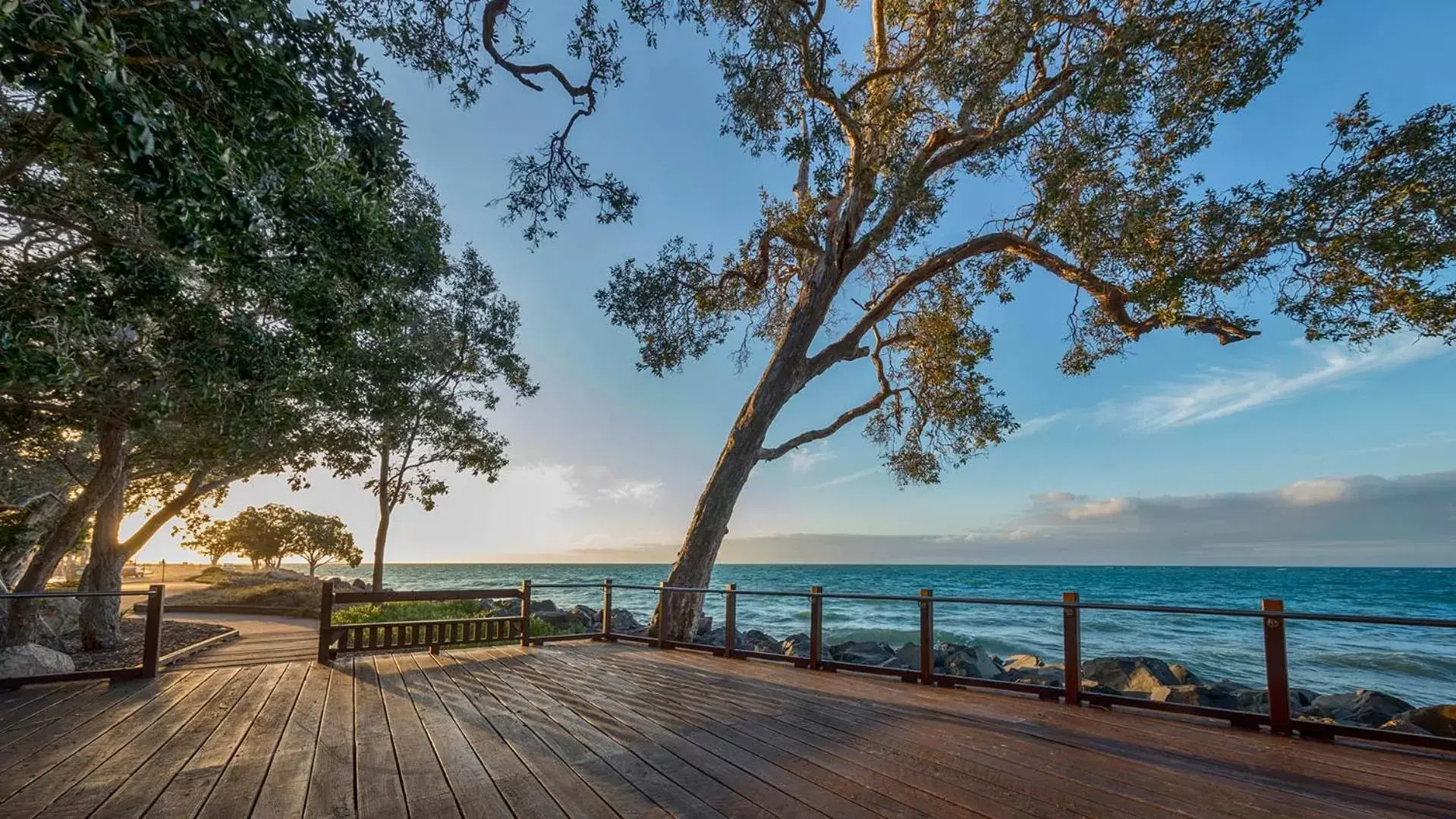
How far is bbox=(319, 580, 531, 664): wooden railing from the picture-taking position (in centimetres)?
631

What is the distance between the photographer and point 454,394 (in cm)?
1384

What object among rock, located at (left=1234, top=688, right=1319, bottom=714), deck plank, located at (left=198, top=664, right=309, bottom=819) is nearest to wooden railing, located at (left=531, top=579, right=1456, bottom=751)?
deck plank, located at (left=198, top=664, right=309, bottom=819)

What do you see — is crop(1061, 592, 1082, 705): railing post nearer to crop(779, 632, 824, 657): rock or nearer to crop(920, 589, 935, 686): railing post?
crop(920, 589, 935, 686): railing post

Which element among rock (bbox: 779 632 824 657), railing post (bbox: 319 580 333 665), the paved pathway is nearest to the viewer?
railing post (bbox: 319 580 333 665)

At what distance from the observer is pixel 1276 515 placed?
31703 mm

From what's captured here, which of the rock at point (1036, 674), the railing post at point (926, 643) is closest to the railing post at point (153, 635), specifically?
the railing post at point (926, 643)

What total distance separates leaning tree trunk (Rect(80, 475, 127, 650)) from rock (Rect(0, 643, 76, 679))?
420cm

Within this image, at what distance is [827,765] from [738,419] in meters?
7.01

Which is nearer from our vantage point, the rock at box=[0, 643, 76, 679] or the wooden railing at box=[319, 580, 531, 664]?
the rock at box=[0, 643, 76, 679]

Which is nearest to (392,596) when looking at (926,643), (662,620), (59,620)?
(662,620)

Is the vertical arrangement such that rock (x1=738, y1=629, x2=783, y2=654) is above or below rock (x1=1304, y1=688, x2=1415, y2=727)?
below

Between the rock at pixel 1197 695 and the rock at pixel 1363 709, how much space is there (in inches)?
32.7

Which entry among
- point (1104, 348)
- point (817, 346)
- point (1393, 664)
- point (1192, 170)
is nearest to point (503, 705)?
point (817, 346)

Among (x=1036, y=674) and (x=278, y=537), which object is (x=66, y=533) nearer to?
(x=1036, y=674)
